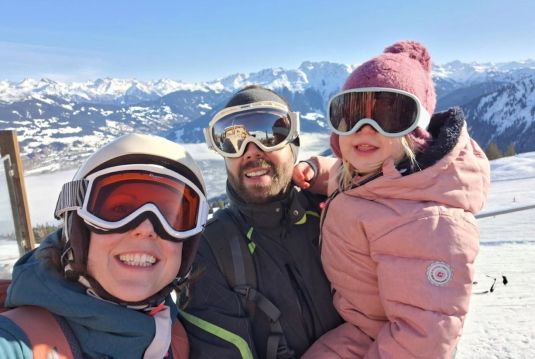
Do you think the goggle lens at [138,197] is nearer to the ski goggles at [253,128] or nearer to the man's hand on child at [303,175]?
the ski goggles at [253,128]

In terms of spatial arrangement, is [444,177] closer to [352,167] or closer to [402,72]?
[352,167]

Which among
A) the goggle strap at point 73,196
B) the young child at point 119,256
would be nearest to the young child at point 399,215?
the young child at point 119,256

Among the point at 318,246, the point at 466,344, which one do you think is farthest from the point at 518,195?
the point at 318,246

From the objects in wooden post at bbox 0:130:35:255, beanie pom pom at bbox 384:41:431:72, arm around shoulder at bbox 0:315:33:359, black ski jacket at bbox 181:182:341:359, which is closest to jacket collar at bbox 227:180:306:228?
black ski jacket at bbox 181:182:341:359

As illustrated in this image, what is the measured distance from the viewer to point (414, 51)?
2.33 metres

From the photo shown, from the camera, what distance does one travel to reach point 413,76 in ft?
7.21

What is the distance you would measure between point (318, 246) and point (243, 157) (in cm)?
75

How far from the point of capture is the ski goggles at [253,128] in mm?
2723

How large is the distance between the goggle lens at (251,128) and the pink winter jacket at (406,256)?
73 cm

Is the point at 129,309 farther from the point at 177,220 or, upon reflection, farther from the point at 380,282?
Result: the point at 380,282

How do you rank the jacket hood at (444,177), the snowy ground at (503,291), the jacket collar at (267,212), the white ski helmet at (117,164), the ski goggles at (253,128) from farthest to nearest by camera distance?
the snowy ground at (503,291) < the ski goggles at (253,128) < the jacket collar at (267,212) < the jacket hood at (444,177) < the white ski helmet at (117,164)

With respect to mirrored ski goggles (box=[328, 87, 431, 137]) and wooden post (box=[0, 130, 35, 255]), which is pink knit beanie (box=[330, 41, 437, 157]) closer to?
mirrored ski goggles (box=[328, 87, 431, 137])

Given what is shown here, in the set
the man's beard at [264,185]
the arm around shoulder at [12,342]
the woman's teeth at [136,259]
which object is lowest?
the arm around shoulder at [12,342]

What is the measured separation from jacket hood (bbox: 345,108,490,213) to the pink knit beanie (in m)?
0.23
